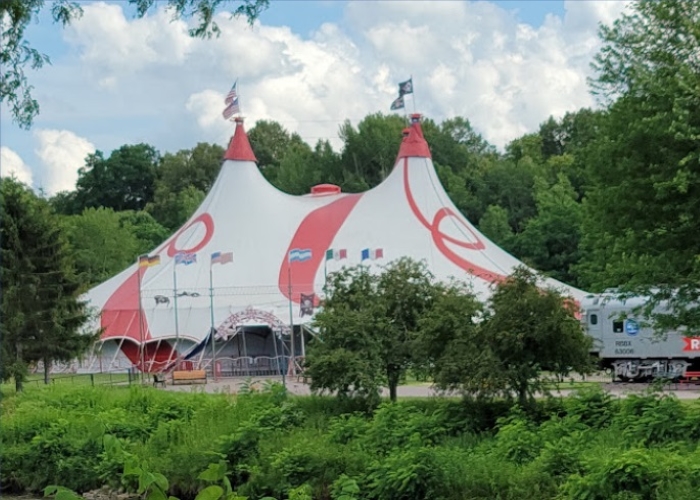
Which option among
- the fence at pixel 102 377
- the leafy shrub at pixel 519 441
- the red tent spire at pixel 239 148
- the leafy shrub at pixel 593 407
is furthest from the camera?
the red tent spire at pixel 239 148

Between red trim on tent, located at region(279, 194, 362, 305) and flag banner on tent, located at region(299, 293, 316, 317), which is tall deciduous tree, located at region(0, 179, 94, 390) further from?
red trim on tent, located at region(279, 194, 362, 305)

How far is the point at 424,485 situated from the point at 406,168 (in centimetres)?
2712

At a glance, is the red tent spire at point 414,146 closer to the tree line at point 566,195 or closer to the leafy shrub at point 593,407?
the tree line at point 566,195

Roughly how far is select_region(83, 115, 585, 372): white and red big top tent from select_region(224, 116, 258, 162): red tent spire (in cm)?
5

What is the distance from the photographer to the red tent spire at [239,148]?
1555 inches

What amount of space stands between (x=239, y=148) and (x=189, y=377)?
1359 cm

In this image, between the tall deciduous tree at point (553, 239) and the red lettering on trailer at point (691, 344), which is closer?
the red lettering on trailer at point (691, 344)

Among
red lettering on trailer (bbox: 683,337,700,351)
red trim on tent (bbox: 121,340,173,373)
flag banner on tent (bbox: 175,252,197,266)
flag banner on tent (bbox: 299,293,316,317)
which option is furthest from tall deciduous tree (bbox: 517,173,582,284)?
red lettering on trailer (bbox: 683,337,700,351)

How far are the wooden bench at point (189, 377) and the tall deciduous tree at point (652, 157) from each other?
16.7m

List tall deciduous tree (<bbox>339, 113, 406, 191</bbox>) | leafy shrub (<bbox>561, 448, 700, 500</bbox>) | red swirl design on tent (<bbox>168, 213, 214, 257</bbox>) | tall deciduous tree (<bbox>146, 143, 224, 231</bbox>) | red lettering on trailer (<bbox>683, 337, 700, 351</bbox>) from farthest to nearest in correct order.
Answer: tall deciduous tree (<bbox>146, 143, 224, 231</bbox>), tall deciduous tree (<bbox>339, 113, 406, 191</bbox>), red swirl design on tent (<bbox>168, 213, 214, 257</bbox>), red lettering on trailer (<bbox>683, 337, 700, 351</bbox>), leafy shrub (<bbox>561, 448, 700, 500</bbox>)

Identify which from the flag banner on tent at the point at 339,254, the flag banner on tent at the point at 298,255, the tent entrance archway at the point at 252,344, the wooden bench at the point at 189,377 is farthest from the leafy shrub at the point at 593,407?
the flag banner on tent at the point at 298,255

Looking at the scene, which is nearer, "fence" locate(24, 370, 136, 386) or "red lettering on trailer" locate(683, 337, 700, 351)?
"red lettering on trailer" locate(683, 337, 700, 351)

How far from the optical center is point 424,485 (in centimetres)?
1185

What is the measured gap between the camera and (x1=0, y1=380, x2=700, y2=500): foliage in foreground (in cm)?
1112
